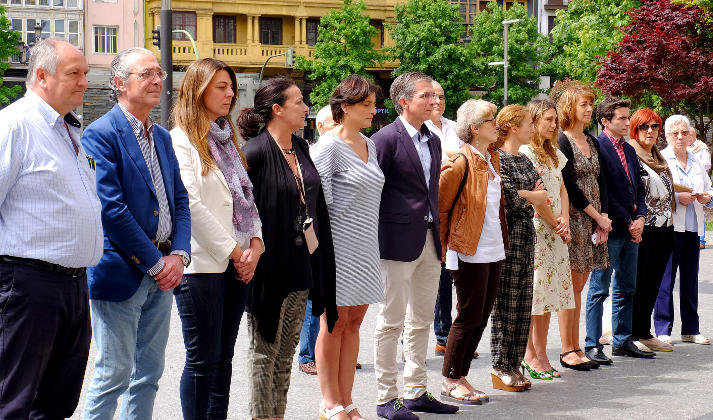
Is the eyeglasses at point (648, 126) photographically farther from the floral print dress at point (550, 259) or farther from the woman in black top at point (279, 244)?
the woman in black top at point (279, 244)

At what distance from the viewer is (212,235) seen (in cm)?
503

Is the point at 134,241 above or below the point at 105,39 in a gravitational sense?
below

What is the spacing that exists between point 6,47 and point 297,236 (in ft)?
158

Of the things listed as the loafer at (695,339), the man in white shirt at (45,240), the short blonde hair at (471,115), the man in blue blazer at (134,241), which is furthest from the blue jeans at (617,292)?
the man in white shirt at (45,240)

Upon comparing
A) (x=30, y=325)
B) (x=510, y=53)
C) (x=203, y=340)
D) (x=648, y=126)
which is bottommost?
(x=203, y=340)

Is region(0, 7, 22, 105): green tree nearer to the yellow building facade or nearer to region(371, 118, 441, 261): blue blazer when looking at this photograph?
the yellow building facade

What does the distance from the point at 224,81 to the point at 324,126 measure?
10.3 feet

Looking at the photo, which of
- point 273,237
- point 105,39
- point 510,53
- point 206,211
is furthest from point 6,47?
point 206,211

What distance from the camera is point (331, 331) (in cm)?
596

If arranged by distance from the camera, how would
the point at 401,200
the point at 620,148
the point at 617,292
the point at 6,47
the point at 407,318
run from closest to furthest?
the point at 401,200, the point at 407,318, the point at 620,148, the point at 617,292, the point at 6,47

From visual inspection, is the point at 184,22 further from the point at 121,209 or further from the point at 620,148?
the point at 121,209

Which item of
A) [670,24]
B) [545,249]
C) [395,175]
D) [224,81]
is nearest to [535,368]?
Answer: [545,249]

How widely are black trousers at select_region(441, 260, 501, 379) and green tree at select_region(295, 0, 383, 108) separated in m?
47.6

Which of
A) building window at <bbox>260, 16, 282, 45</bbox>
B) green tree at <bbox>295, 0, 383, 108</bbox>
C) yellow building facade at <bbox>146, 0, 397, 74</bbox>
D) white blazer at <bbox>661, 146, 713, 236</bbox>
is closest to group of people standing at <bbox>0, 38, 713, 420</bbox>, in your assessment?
white blazer at <bbox>661, 146, 713, 236</bbox>
